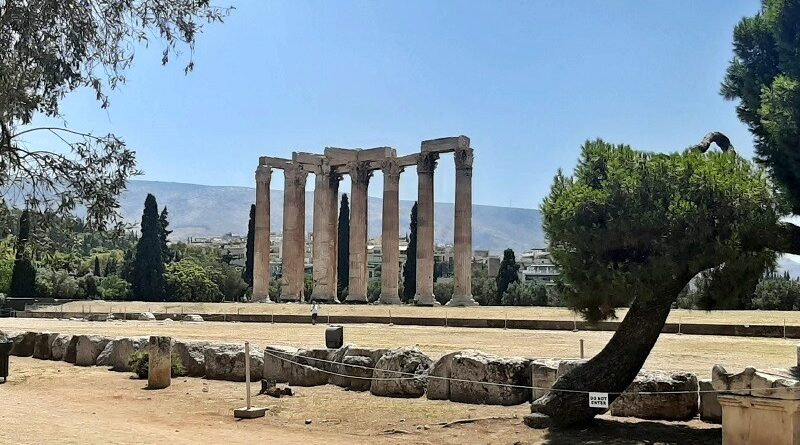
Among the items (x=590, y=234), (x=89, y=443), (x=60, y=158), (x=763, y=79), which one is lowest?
(x=89, y=443)

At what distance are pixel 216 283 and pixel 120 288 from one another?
32.6ft

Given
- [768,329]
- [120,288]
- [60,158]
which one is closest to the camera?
[60,158]

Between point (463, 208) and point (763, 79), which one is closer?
point (763, 79)

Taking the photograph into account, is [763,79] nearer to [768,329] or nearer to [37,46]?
[37,46]

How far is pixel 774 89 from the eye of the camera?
9.77 meters

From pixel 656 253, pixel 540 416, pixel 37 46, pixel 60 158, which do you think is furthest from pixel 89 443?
pixel 656 253

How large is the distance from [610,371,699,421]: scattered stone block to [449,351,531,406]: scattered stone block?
72.8 inches

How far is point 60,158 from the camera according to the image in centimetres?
1052

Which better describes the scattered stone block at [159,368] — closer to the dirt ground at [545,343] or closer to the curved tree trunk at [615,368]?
the dirt ground at [545,343]

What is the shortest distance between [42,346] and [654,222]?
18703 mm

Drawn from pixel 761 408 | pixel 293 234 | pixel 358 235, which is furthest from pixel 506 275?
pixel 761 408

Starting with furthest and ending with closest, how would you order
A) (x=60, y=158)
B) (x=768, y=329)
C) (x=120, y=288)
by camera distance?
(x=120, y=288)
(x=768, y=329)
(x=60, y=158)

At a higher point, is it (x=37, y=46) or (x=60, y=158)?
(x=37, y=46)

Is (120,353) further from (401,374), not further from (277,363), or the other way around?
(401,374)
